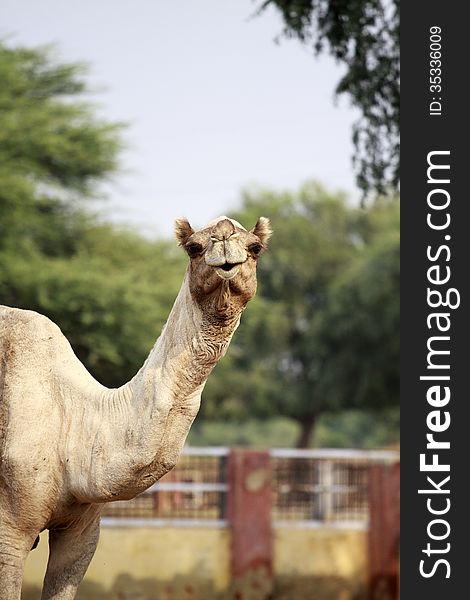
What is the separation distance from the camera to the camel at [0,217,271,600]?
5.99m

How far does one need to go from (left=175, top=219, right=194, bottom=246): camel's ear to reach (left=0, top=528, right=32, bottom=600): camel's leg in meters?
1.75

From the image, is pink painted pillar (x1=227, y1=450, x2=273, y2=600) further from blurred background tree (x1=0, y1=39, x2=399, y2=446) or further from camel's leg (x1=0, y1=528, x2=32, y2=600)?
camel's leg (x1=0, y1=528, x2=32, y2=600)

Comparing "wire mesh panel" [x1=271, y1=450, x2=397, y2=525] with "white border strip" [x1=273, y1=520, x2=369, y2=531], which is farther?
"wire mesh panel" [x1=271, y1=450, x2=397, y2=525]

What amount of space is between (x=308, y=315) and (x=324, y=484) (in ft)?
79.7

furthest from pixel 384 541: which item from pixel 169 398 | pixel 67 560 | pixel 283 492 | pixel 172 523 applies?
pixel 169 398

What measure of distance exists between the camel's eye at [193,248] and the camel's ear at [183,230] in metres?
0.10

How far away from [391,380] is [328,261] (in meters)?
7.39

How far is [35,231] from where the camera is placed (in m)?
25.8

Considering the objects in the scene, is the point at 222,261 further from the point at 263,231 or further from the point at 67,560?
Result: the point at 67,560

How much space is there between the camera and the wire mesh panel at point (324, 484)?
59.9 ft

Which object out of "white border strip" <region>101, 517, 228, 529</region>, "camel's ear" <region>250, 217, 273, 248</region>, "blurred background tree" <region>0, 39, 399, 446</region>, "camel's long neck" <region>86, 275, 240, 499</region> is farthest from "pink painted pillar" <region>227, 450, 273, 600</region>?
"camel's ear" <region>250, 217, 273, 248</region>

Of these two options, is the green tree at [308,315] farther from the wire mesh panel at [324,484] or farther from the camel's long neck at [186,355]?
the camel's long neck at [186,355]

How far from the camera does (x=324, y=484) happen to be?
1828 cm

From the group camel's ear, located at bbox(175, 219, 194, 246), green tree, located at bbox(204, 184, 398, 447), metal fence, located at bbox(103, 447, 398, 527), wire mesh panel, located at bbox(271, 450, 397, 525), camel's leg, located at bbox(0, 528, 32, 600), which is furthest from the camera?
green tree, located at bbox(204, 184, 398, 447)
